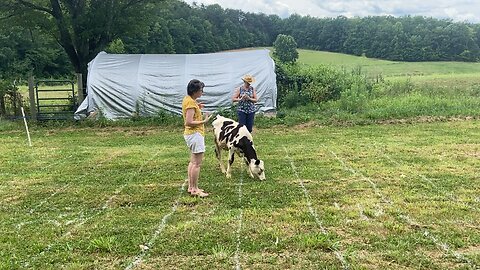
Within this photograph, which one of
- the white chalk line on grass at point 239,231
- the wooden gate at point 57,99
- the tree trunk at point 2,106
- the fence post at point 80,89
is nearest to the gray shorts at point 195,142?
the white chalk line on grass at point 239,231

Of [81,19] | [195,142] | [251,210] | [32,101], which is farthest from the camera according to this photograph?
[81,19]

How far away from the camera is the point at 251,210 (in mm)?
5477

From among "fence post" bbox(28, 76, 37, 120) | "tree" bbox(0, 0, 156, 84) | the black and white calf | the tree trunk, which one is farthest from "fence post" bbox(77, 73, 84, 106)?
the black and white calf

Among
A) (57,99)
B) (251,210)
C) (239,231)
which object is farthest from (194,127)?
(57,99)

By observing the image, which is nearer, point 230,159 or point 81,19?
point 230,159

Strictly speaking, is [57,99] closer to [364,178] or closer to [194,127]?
[194,127]

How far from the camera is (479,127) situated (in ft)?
40.5

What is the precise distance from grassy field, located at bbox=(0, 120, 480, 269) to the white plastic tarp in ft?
18.4

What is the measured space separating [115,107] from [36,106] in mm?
2748

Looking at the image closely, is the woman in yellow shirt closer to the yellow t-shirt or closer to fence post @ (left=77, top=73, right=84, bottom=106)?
the yellow t-shirt

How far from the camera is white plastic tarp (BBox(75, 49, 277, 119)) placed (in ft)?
51.0

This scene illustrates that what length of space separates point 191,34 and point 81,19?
18372mm

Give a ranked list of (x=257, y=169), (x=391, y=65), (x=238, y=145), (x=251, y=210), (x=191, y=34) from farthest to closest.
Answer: (x=391, y=65) → (x=191, y=34) → (x=238, y=145) → (x=257, y=169) → (x=251, y=210)

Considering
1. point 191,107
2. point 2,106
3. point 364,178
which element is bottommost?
point 2,106
